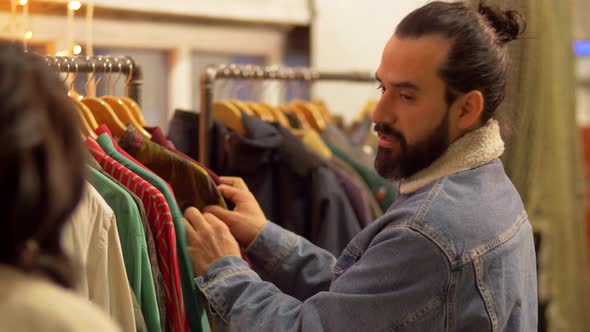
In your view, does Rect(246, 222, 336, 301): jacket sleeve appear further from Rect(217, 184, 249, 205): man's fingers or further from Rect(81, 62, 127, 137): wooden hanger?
Rect(81, 62, 127, 137): wooden hanger

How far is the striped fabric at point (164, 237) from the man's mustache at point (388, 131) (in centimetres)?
38

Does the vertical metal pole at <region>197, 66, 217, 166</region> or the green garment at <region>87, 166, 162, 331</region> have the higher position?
the vertical metal pole at <region>197, 66, 217, 166</region>

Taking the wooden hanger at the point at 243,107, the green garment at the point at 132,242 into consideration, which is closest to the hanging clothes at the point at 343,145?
the wooden hanger at the point at 243,107

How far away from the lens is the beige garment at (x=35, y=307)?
1.98ft

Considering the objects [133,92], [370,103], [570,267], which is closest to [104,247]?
[133,92]

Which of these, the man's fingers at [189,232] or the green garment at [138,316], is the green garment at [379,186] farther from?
the green garment at [138,316]

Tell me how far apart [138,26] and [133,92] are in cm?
116

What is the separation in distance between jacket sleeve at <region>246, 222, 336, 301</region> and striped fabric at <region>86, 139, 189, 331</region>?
0.21 meters

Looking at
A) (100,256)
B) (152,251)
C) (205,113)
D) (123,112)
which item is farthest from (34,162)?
(205,113)

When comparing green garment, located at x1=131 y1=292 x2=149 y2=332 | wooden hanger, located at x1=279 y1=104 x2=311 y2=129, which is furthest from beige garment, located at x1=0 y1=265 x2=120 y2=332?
wooden hanger, located at x1=279 y1=104 x2=311 y2=129

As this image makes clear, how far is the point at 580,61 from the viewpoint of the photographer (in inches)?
139

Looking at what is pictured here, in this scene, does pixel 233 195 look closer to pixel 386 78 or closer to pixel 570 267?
pixel 386 78

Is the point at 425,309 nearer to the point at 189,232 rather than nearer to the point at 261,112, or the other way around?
the point at 189,232

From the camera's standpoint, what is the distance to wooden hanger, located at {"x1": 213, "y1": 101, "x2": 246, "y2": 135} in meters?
1.74
